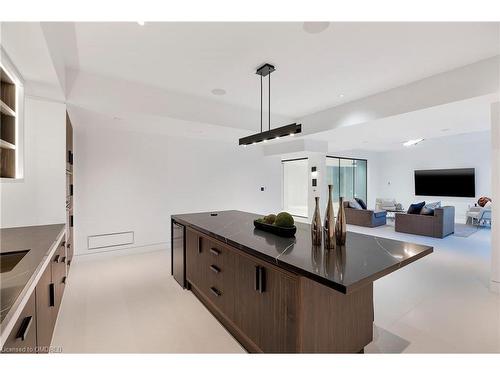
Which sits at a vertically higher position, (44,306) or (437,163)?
(437,163)

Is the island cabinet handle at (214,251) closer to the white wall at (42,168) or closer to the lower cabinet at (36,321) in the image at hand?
the lower cabinet at (36,321)

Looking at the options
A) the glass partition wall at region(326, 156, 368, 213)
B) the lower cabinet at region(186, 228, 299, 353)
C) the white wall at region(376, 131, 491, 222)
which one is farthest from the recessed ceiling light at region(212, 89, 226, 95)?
the white wall at region(376, 131, 491, 222)

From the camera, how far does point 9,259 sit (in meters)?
1.71

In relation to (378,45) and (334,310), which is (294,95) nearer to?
(378,45)

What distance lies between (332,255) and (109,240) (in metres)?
4.15

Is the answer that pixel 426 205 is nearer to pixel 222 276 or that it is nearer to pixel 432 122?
pixel 432 122

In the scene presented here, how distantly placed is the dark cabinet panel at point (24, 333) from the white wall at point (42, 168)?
74.6 inches

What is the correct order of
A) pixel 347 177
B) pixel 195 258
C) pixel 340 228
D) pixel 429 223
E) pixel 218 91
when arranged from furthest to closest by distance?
1. pixel 347 177
2. pixel 429 223
3. pixel 218 91
4. pixel 195 258
5. pixel 340 228

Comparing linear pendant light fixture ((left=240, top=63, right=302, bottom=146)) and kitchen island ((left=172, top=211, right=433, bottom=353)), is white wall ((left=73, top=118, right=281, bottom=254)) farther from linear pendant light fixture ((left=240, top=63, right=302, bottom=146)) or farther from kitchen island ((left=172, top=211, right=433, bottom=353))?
kitchen island ((left=172, top=211, right=433, bottom=353))

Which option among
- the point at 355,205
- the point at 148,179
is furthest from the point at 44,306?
the point at 355,205

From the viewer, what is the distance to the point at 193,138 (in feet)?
17.2

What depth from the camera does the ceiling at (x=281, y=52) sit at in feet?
7.05

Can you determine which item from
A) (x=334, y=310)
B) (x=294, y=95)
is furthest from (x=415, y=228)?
(x=334, y=310)

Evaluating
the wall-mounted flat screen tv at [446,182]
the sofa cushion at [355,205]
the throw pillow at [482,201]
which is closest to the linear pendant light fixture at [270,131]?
the sofa cushion at [355,205]
